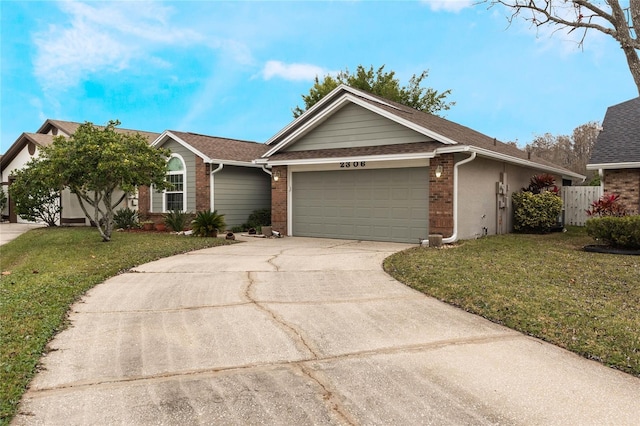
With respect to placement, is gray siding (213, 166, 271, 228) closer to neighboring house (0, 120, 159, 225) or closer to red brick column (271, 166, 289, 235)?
red brick column (271, 166, 289, 235)

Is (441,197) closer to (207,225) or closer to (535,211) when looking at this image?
(535,211)

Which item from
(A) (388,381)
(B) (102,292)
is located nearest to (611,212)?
(A) (388,381)

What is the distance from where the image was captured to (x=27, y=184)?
14656 mm

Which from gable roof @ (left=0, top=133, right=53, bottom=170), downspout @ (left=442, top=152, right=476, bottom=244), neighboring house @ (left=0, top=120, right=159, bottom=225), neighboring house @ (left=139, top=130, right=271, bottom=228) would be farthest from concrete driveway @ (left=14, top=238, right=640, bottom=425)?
gable roof @ (left=0, top=133, right=53, bottom=170)

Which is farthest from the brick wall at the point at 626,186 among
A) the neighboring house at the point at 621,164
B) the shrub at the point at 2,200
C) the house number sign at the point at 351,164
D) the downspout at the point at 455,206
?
the shrub at the point at 2,200

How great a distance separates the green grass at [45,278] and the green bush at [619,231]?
10332mm

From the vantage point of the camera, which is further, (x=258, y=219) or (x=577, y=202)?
(x=577, y=202)

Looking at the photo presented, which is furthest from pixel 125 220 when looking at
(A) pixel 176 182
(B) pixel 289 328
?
(B) pixel 289 328

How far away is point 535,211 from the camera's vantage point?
15602 mm

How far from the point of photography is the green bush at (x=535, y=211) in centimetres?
1563

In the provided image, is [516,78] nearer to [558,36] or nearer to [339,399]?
[558,36]

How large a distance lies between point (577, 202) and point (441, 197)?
10.7m

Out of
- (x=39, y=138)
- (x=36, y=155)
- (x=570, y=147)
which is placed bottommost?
(x=36, y=155)

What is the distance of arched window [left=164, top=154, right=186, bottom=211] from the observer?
60.1 ft
